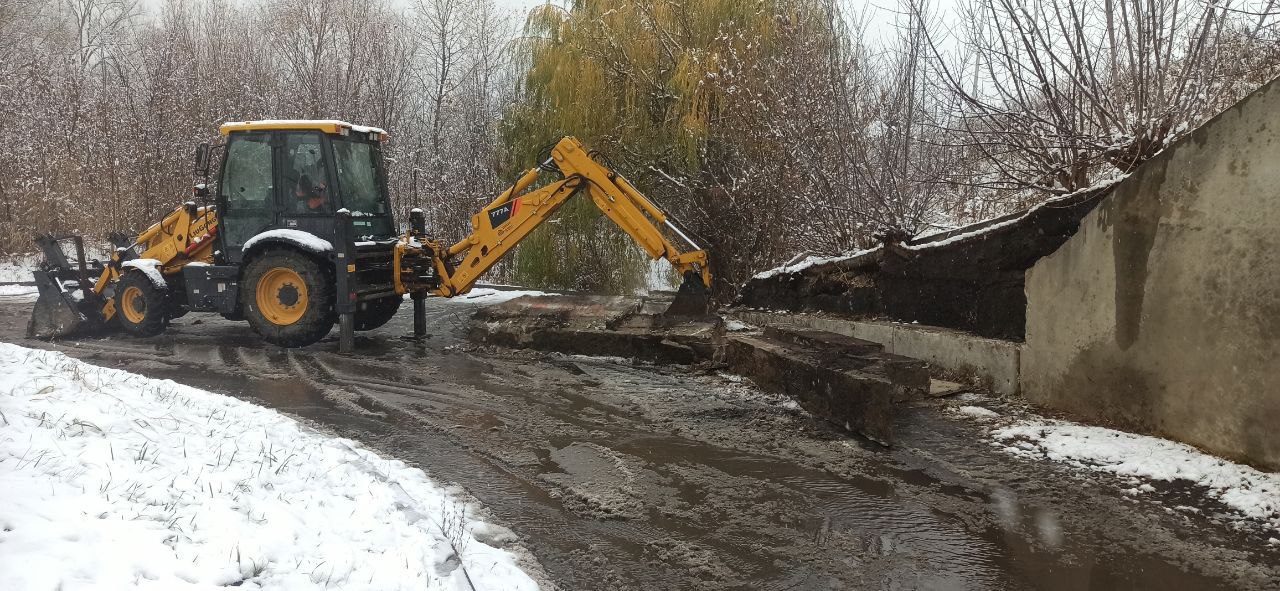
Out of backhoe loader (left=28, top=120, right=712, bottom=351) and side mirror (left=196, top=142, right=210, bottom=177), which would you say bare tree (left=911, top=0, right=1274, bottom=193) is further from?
side mirror (left=196, top=142, right=210, bottom=177)

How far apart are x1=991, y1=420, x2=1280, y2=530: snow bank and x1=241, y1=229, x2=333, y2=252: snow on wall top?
7540mm

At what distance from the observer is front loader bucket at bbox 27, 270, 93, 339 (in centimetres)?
1048

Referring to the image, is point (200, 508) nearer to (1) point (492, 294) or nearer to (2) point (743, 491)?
(2) point (743, 491)

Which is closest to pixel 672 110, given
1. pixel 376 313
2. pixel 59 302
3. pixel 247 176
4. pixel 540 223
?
pixel 540 223

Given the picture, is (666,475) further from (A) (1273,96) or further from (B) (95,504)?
(A) (1273,96)

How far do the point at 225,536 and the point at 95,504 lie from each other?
526 mm

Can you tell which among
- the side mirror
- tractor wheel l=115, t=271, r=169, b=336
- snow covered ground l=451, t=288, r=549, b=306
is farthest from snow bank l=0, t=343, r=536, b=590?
snow covered ground l=451, t=288, r=549, b=306

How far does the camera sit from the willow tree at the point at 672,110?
37.8 feet

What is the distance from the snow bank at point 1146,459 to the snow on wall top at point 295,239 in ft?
24.7

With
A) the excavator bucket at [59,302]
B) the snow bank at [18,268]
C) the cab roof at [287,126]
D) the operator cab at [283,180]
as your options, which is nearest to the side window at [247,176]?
the operator cab at [283,180]

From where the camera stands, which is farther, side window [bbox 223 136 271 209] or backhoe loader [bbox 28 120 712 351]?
side window [bbox 223 136 271 209]

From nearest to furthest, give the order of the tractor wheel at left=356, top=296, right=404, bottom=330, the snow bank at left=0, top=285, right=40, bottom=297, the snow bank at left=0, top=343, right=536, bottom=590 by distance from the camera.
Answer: the snow bank at left=0, top=343, right=536, bottom=590
the tractor wheel at left=356, top=296, right=404, bottom=330
the snow bank at left=0, top=285, right=40, bottom=297

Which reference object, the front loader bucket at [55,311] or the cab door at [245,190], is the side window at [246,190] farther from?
the front loader bucket at [55,311]

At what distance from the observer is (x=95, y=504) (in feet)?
10.6
